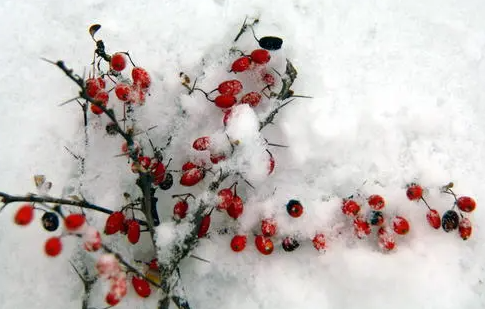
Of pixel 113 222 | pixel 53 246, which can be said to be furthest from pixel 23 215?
pixel 113 222

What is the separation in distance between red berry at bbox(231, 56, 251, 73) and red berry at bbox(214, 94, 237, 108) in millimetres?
204

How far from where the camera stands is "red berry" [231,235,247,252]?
2.67 m

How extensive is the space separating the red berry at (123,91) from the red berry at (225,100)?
513 mm

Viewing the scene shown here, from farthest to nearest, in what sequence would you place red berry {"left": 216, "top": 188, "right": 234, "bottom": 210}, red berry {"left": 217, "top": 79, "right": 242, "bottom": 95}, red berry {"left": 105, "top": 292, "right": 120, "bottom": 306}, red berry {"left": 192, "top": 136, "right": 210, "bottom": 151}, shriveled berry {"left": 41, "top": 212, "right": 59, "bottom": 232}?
red berry {"left": 217, "top": 79, "right": 242, "bottom": 95}
red berry {"left": 192, "top": 136, "right": 210, "bottom": 151}
red berry {"left": 216, "top": 188, "right": 234, "bottom": 210}
shriveled berry {"left": 41, "top": 212, "right": 59, "bottom": 232}
red berry {"left": 105, "top": 292, "right": 120, "bottom": 306}

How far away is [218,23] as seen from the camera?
10.1ft

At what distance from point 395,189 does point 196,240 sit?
124 centimetres

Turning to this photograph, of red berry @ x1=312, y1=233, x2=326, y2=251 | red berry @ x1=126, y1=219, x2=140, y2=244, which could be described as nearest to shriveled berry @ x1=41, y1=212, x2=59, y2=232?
red berry @ x1=126, y1=219, x2=140, y2=244

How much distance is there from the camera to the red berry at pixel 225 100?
2.79 metres

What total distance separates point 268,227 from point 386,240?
697 mm

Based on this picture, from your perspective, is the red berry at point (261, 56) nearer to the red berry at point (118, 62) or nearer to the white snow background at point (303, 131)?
the white snow background at point (303, 131)

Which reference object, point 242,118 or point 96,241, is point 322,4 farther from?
point 96,241

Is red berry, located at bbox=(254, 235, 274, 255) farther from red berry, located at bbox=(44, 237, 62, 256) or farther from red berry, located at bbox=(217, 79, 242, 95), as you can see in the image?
red berry, located at bbox=(44, 237, 62, 256)

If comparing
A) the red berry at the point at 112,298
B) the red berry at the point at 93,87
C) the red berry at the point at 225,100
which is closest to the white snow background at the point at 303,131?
the red berry at the point at 225,100

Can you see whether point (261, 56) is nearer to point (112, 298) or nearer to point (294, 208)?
point (294, 208)
